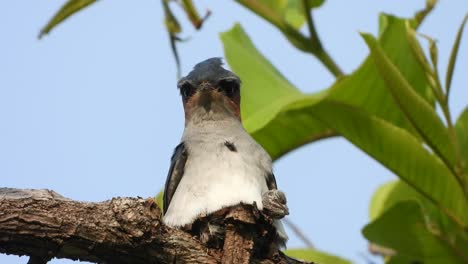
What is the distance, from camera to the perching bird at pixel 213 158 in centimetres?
587

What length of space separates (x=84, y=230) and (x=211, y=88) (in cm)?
271

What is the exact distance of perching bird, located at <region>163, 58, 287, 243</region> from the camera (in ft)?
19.3

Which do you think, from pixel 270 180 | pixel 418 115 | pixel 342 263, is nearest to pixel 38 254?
pixel 270 180

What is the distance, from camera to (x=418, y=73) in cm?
682

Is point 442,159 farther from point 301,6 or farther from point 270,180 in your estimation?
point 301,6

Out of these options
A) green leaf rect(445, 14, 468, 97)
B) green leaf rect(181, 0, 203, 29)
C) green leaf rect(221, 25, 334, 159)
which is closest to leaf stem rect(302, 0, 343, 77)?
green leaf rect(221, 25, 334, 159)

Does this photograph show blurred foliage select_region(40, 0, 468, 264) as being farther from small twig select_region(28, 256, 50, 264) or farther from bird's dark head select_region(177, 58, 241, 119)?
small twig select_region(28, 256, 50, 264)

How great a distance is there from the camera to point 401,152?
6254 millimetres

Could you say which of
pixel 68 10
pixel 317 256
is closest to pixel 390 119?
pixel 317 256

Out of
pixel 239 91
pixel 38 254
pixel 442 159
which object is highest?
pixel 239 91

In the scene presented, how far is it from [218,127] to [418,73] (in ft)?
4.80

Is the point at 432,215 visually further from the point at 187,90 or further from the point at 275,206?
the point at 187,90

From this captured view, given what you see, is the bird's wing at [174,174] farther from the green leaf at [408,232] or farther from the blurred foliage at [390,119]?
the green leaf at [408,232]

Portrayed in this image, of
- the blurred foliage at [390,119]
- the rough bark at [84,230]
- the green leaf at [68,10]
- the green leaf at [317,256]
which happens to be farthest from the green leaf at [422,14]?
the rough bark at [84,230]
